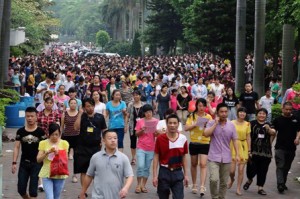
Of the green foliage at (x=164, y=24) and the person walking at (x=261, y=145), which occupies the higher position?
the green foliage at (x=164, y=24)

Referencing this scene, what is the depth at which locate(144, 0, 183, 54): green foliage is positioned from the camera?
205 feet

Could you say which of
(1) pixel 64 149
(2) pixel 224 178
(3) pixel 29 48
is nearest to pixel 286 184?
(2) pixel 224 178

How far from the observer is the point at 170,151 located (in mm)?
8867

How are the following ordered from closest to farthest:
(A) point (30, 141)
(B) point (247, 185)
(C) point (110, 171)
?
(C) point (110, 171) → (A) point (30, 141) → (B) point (247, 185)

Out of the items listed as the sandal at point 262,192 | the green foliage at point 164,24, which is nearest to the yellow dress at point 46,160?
the sandal at point 262,192

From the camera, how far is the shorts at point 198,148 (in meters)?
11.6

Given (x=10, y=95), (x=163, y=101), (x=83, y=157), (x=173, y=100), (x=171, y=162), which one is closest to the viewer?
(x=171, y=162)

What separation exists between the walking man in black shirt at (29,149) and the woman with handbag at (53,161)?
0.36 m

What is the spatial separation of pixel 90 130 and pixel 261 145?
9.79ft

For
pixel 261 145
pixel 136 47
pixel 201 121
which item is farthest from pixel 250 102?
pixel 136 47

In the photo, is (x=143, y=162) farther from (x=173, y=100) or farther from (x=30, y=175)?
(x=173, y=100)

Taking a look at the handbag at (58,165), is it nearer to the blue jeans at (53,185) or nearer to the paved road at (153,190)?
the blue jeans at (53,185)

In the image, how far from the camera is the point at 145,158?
11.6 metres

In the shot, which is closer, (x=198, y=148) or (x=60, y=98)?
(x=198, y=148)
